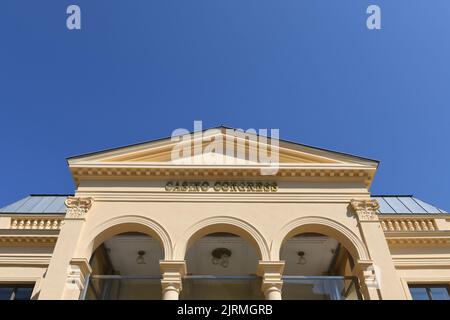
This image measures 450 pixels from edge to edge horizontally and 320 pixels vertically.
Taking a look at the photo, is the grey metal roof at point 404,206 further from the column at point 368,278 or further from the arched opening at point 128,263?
the arched opening at point 128,263

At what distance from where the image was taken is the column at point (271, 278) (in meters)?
13.4

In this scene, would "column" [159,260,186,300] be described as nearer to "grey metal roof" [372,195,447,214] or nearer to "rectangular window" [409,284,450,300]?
"rectangular window" [409,284,450,300]

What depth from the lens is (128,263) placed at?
18609 millimetres

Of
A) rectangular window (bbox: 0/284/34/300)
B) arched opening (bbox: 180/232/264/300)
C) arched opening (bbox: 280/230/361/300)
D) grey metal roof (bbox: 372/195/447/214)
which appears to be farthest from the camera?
grey metal roof (bbox: 372/195/447/214)

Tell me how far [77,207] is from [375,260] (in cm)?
1068

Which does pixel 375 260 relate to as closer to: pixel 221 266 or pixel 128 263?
pixel 221 266

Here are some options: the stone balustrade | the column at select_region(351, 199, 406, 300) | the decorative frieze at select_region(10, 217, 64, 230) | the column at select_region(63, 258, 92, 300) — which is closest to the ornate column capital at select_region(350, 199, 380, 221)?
the column at select_region(351, 199, 406, 300)

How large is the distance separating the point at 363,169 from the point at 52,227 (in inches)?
504

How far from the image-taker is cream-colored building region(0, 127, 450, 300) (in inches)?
553

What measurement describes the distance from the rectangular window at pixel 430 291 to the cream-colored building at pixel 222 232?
0.04m

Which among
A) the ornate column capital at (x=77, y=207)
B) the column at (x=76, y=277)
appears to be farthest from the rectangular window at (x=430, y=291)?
the ornate column capital at (x=77, y=207)

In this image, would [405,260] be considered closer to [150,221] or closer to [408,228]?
[408,228]

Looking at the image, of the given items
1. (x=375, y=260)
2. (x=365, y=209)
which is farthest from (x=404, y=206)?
(x=375, y=260)

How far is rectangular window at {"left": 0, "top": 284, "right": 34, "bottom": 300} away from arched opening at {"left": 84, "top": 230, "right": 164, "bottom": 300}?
2438mm
